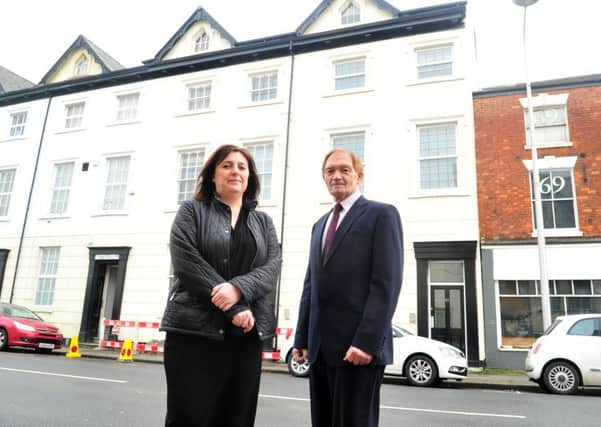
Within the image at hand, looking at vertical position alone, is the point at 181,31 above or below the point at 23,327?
above

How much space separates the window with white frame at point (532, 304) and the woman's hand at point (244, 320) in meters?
12.2

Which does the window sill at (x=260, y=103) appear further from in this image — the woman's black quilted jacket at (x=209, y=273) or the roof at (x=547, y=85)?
the woman's black quilted jacket at (x=209, y=273)

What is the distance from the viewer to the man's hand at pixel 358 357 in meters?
2.45

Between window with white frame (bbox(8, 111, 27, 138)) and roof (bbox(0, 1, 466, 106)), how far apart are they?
1.98 ft

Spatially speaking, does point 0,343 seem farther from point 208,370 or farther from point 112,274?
point 208,370

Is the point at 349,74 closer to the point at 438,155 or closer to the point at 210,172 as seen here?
the point at 438,155

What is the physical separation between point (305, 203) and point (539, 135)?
7.38 meters

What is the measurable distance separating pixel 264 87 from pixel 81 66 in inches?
385

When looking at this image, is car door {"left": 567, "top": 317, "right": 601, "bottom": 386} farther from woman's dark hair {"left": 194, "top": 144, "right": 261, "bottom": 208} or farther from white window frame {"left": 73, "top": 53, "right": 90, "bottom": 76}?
white window frame {"left": 73, "top": 53, "right": 90, "bottom": 76}

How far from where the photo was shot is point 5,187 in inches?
809

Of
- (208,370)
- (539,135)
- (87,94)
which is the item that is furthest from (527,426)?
(87,94)

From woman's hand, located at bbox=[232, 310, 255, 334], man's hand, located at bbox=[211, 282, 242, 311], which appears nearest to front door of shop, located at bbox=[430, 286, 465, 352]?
woman's hand, located at bbox=[232, 310, 255, 334]

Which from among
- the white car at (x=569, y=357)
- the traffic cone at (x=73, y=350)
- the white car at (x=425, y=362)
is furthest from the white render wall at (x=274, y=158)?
the white car at (x=569, y=357)

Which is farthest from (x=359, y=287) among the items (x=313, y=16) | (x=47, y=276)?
(x=47, y=276)
